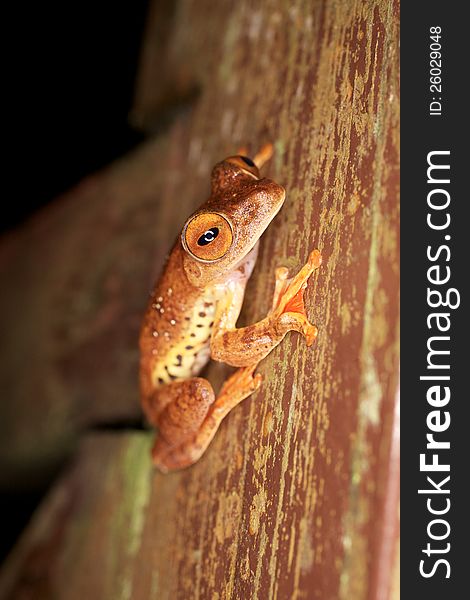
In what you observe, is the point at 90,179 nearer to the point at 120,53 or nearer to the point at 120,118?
the point at 120,118

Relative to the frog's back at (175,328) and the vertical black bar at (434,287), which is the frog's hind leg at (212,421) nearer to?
the frog's back at (175,328)

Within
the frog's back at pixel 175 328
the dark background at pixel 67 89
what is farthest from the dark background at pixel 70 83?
the frog's back at pixel 175 328

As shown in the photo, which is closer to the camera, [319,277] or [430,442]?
[430,442]

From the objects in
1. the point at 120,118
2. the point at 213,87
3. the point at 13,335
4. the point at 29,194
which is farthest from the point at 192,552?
the point at 29,194

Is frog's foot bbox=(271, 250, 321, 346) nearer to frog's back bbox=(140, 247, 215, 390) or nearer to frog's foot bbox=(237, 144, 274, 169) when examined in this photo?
frog's back bbox=(140, 247, 215, 390)

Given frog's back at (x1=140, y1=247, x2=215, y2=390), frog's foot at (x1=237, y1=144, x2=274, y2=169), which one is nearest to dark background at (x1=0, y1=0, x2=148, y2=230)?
frog's foot at (x1=237, y1=144, x2=274, y2=169)

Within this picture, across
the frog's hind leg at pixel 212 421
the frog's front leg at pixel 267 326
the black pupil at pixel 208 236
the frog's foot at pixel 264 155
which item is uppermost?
the frog's foot at pixel 264 155
